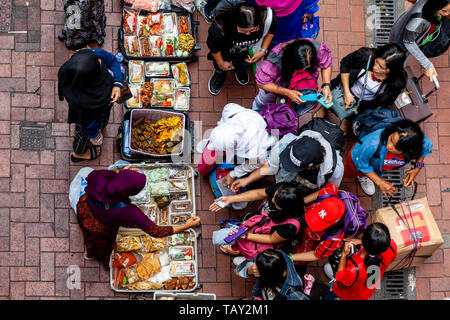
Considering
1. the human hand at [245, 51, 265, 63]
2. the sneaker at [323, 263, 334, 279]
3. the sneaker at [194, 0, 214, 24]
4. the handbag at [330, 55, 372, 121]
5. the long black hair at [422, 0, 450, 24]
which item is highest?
the sneaker at [194, 0, 214, 24]

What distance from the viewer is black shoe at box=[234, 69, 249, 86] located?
5.96 m

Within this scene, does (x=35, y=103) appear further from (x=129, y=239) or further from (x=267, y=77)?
(x=267, y=77)

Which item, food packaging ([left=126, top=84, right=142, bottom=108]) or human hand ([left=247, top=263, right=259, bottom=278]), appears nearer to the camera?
human hand ([left=247, top=263, right=259, bottom=278])

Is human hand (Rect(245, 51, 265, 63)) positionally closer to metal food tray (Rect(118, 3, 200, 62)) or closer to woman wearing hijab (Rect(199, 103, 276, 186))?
woman wearing hijab (Rect(199, 103, 276, 186))

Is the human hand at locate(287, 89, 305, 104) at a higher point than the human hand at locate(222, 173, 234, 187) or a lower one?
higher

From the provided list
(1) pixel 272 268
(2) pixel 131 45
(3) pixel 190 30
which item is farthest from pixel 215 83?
(1) pixel 272 268

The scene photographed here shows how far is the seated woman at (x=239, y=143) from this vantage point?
4.58m

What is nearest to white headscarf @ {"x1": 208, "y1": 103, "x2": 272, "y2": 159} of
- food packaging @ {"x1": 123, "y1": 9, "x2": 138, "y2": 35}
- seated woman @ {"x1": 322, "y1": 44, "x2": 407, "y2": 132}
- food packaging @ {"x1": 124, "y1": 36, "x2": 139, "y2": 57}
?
seated woman @ {"x1": 322, "y1": 44, "x2": 407, "y2": 132}

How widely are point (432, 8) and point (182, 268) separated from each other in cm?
414

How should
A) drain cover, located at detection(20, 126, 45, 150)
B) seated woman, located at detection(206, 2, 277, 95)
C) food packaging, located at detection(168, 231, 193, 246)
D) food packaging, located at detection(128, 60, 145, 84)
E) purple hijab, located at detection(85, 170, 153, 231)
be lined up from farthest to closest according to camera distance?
1. food packaging, located at detection(128, 60, 145, 84)
2. drain cover, located at detection(20, 126, 45, 150)
3. food packaging, located at detection(168, 231, 193, 246)
4. seated woman, located at detection(206, 2, 277, 95)
5. purple hijab, located at detection(85, 170, 153, 231)

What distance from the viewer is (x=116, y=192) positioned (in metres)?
4.28

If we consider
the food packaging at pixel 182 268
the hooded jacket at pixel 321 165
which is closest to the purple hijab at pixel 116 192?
the food packaging at pixel 182 268

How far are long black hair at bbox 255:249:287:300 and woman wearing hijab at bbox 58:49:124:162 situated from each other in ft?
7.19

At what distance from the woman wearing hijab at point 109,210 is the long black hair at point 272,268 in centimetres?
101
